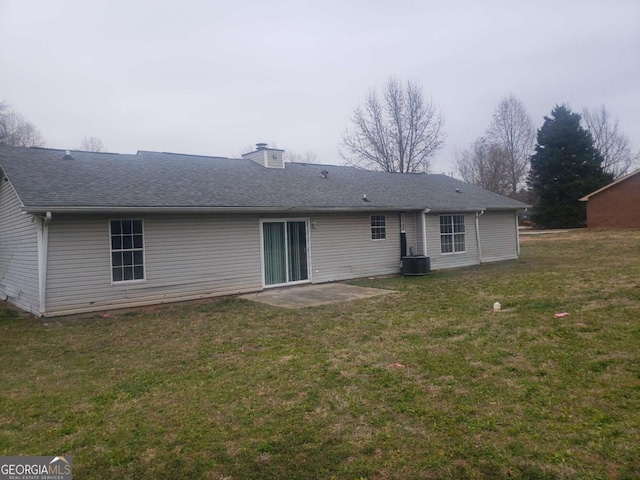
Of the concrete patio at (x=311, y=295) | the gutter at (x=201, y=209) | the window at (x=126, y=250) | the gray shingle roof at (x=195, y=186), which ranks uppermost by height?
the gray shingle roof at (x=195, y=186)

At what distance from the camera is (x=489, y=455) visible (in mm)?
3031

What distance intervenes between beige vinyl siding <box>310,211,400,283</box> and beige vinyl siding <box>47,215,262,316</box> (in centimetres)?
214

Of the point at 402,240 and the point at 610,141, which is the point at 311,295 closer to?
the point at 402,240

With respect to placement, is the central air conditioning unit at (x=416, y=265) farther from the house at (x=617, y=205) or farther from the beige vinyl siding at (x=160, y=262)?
the house at (x=617, y=205)

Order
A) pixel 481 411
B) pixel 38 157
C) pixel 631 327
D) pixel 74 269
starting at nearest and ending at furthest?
1. pixel 481 411
2. pixel 631 327
3. pixel 74 269
4. pixel 38 157

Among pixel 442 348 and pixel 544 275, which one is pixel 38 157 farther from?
pixel 544 275

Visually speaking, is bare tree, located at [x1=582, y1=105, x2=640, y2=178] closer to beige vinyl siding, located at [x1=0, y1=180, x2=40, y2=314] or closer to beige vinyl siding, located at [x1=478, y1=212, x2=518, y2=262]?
beige vinyl siding, located at [x1=478, y1=212, x2=518, y2=262]

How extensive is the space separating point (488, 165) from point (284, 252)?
3591 centimetres

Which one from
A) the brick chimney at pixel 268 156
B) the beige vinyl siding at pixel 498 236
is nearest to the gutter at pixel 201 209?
the brick chimney at pixel 268 156

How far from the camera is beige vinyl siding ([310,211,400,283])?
43.4 ft

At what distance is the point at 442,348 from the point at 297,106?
77.2ft

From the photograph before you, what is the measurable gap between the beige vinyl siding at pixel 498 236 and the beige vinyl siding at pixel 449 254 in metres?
0.65

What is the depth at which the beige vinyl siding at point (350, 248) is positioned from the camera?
43.4ft

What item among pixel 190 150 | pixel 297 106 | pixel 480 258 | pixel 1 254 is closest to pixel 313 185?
pixel 480 258
